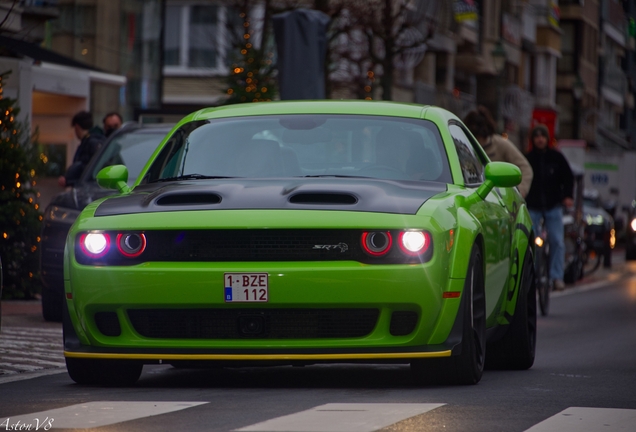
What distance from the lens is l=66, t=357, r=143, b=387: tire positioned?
7793 millimetres

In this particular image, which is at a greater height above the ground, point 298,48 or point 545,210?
point 298,48

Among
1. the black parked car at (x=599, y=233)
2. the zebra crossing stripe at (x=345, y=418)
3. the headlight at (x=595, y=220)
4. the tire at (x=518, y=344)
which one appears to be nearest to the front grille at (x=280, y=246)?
the zebra crossing stripe at (x=345, y=418)

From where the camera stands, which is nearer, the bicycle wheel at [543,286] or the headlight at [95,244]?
the headlight at [95,244]

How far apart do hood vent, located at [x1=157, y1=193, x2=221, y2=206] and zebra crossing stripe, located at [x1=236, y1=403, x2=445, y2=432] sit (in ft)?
4.23

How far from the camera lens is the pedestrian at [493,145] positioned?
1487cm

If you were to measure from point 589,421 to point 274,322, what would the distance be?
5.39ft

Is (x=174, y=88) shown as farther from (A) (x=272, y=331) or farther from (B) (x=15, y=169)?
(A) (x=272, y=331)

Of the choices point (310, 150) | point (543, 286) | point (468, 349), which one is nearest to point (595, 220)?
point (543, 286)

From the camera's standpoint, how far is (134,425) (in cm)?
610

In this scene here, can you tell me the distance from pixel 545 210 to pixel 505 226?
9.02 m

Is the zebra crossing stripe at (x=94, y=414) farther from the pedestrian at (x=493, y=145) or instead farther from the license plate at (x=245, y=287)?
the pedestrian at (x=493, y=145)

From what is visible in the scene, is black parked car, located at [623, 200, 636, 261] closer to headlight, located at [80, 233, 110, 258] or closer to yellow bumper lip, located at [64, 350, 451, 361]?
yellow bumper lip, located at [64, 350, 451, 361]

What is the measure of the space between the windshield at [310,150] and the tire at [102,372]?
1.12 meters

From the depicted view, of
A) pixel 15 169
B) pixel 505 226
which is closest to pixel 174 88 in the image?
pixel 15 169
